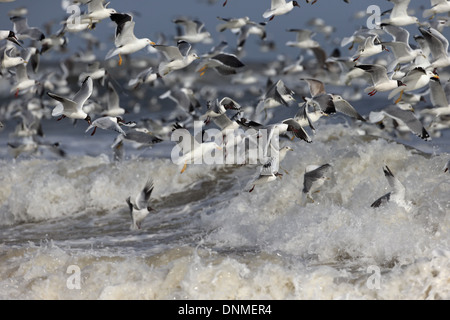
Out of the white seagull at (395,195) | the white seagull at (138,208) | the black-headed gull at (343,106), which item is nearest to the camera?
the white seagull at (395,195)

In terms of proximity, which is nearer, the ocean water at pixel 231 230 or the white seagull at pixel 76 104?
the ocean water at pixel 231 230

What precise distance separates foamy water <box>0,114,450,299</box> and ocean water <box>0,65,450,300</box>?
16mm

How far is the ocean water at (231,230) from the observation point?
20.2ft

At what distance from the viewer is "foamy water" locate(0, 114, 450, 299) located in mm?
6152

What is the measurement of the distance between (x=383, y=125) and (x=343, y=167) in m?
3.13

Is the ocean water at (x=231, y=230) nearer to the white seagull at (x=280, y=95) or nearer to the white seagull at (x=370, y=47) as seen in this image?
the white seagull at (x=280, y=95)

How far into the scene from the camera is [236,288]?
6.11 m

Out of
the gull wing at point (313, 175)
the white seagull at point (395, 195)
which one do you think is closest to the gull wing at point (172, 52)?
the gull wing at point (313, 175)

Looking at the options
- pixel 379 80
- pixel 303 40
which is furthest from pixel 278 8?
pixel 303 40

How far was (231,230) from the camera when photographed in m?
8.37

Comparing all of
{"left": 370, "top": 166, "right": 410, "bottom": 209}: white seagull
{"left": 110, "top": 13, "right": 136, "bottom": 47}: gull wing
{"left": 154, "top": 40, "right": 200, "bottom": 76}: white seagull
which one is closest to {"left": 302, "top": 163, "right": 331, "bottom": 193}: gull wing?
{"left": 370, "top": 166, "right": 410, "bottom": 209}: white seagull

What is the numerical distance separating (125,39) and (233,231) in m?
2.83

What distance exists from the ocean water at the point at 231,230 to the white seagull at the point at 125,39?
228 centimetres
